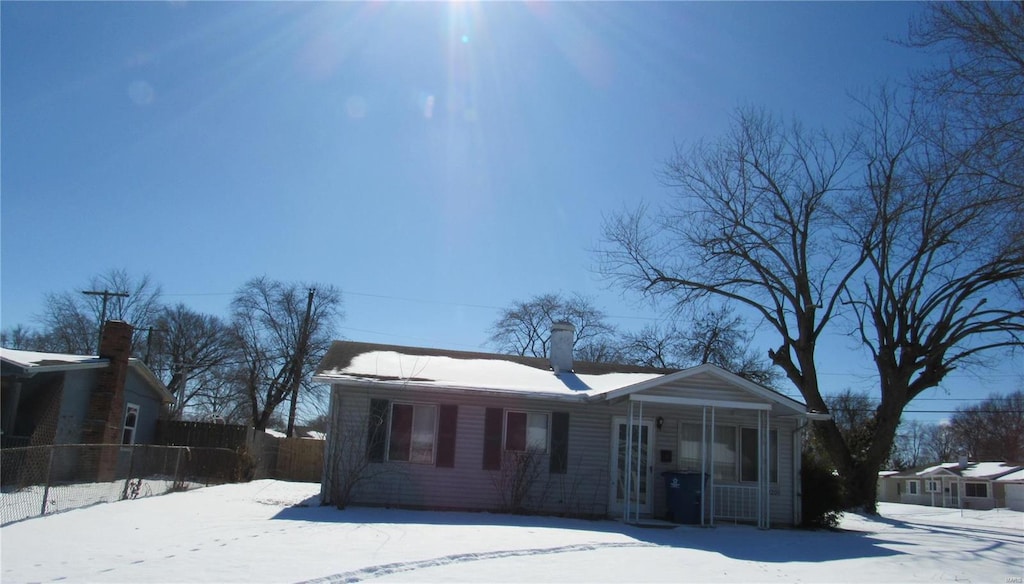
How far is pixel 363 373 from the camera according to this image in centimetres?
1523

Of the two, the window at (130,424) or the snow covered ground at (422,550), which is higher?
the window at (130,424)

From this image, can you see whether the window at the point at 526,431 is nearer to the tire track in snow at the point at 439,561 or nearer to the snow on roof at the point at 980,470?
the tire track in snow at the point at 439,561

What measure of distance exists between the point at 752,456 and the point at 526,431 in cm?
526

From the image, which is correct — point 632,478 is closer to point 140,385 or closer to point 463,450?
point 463,450

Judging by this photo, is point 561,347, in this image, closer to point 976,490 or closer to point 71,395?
point 71,395

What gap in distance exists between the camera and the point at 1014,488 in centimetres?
4572

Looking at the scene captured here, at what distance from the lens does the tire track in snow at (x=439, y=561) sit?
7.41 meters

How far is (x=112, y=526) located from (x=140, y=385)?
13765 mm

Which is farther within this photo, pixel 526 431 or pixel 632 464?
pixel 632 464

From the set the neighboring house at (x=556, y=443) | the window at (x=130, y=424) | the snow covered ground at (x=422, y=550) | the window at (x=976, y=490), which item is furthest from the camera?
the window at (x=976, y=490)

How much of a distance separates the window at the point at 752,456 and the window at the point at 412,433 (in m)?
6.96

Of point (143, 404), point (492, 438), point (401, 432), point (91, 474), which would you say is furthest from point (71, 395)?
point (492, 438)

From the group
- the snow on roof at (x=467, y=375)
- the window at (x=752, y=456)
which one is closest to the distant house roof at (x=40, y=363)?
the snow on roof at (x=467, y=375)

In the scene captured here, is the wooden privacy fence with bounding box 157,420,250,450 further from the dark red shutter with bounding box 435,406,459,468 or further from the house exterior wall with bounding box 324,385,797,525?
the dark red shutter with bounding box 435,406,459,468
